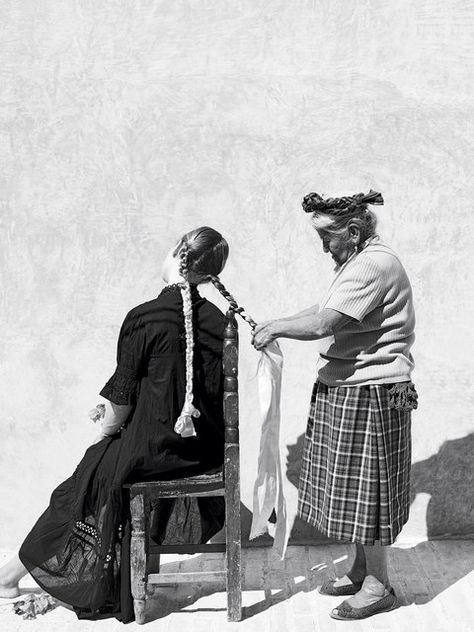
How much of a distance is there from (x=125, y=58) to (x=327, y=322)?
1970 millimetres

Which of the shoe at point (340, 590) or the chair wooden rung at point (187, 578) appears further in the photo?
the shoe at point (340, 590)

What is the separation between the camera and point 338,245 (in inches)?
151

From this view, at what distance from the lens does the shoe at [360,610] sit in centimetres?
391

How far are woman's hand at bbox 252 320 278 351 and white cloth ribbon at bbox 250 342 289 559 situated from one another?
3.1 inches

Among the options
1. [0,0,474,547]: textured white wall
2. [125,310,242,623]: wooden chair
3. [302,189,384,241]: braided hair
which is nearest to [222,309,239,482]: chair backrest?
[125,310,242,623]: wooden chair

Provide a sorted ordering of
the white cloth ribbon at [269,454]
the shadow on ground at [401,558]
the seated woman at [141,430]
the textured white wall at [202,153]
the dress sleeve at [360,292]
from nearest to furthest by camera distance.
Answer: the dress sleeve at [360,292]
the seated woman at [141,430]
the white cloth ribbon at [269,454]
the shadow on ground at [401,558]
the textured white wall at [202,153]

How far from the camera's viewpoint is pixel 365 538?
382 cm

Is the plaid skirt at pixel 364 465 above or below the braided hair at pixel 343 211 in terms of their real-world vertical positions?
below

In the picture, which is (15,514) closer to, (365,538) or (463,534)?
(365,538)

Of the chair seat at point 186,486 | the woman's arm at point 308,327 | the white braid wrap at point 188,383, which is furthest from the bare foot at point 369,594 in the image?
the woman's arm at point 308,327

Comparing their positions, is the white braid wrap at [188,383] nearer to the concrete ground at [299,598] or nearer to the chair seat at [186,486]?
the chair seat at [186,486]

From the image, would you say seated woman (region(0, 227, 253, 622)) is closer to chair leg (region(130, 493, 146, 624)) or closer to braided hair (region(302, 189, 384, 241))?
chair leg (region(130, 493, 146, 624))

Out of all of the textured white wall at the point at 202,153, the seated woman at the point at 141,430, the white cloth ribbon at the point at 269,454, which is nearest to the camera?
the seated woman at the point at 141,430

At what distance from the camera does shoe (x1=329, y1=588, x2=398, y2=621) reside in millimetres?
3914
